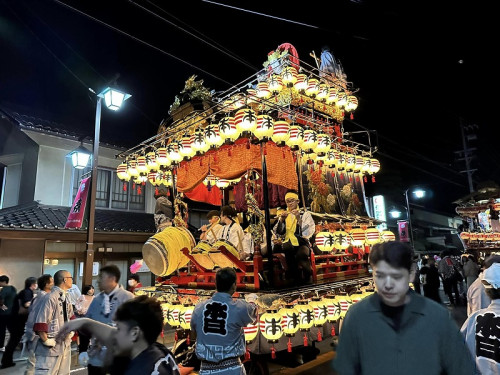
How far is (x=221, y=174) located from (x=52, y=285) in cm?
444

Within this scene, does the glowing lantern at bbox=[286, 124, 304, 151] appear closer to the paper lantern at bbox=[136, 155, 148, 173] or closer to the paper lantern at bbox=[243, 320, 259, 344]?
the paper lantern at bbox=[243, 320, 259, 344]

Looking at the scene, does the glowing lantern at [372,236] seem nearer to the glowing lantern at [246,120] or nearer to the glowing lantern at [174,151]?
the glowing lantern at [246,120]

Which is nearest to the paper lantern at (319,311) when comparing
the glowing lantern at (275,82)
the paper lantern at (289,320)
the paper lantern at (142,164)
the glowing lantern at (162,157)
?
the paper lantern at (289,320)

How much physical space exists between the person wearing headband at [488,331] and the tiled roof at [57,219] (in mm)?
13163

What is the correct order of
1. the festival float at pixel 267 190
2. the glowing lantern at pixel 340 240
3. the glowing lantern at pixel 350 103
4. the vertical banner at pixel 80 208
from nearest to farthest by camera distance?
1. the festival float at pixel 267 190
2. the glowing lantern at pixel 340 240
3. the vertical banner at pixel 80 208
4. the glowing lantern at pixel 350 103

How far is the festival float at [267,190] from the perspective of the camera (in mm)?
6691

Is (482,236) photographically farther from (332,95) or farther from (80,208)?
(80,208)

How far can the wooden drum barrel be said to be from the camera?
7254 mm

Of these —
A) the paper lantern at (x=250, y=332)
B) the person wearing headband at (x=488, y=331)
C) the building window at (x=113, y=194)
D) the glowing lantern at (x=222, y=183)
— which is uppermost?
the building window at (x=113, y=194)

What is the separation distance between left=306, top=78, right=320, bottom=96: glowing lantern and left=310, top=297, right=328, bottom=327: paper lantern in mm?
7339

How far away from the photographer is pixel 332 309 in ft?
23.5

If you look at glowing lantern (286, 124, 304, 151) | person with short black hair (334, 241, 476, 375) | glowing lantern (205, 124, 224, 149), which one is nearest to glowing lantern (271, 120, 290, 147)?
glowing lantern (286, 124, 304, 151)

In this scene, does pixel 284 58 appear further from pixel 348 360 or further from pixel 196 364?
pixel 348 360

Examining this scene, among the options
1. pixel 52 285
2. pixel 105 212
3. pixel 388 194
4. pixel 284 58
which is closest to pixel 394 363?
pixel 52 285
